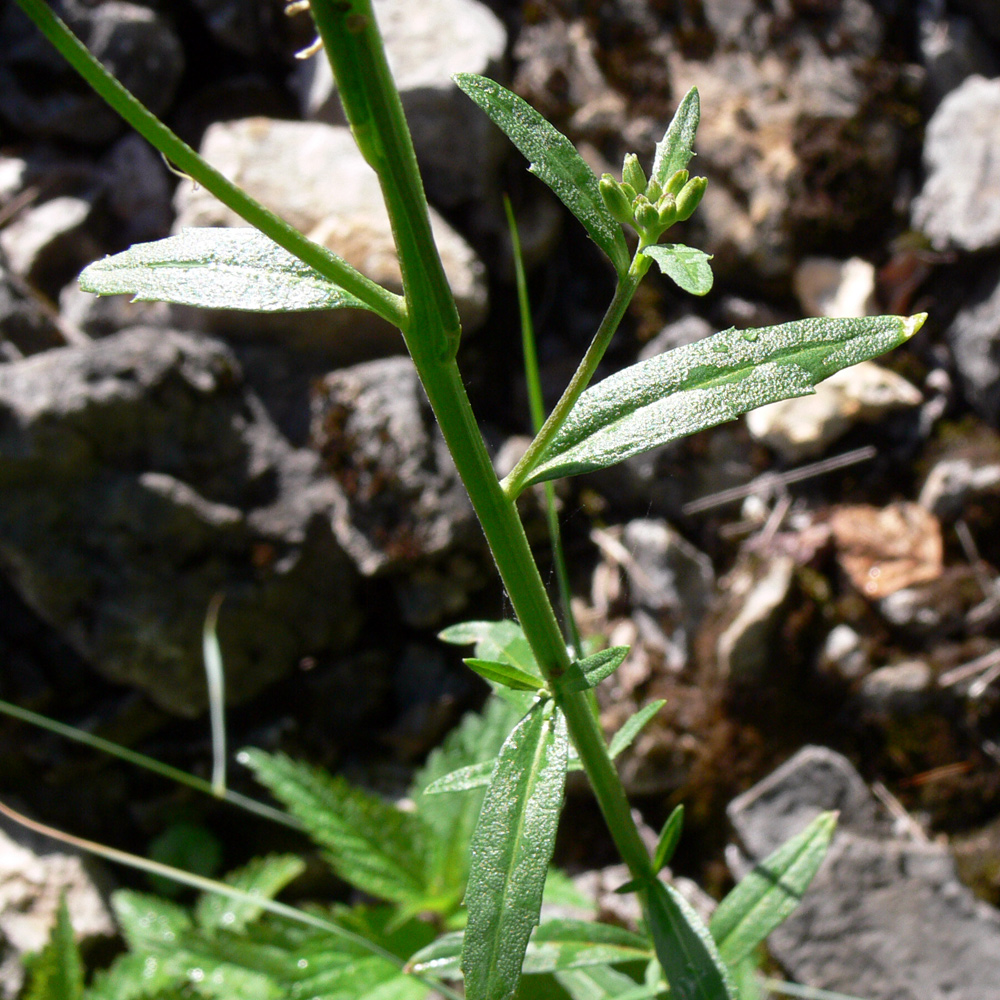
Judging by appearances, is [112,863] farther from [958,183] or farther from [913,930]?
[958,183]

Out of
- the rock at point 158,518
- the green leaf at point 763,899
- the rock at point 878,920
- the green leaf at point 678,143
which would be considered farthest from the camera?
the rock at point 158,518

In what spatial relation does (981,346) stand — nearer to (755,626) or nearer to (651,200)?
(755,626)

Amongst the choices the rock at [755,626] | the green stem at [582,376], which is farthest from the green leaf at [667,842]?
the rock at [755,626]

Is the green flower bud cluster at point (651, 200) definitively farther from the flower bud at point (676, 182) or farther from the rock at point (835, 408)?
the rock at point (835, 408)

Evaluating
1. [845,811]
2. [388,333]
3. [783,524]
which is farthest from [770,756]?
[388,333]

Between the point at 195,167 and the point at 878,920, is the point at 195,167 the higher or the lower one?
the higher one

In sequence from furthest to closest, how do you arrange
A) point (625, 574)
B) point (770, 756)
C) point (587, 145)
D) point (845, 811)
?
point (587, 145) → point (625, 574) → point (770, 756) → point (845, 811)

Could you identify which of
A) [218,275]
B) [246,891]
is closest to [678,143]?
[218,275]
